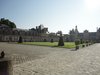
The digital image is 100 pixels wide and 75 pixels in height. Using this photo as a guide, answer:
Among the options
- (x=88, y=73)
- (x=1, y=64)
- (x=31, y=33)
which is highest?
(x=31, y=33)

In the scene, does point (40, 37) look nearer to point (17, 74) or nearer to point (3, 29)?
point (3, 29)

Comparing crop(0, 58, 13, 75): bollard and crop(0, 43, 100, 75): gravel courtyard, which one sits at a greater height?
crop(0, 58, 13, 75): bollard

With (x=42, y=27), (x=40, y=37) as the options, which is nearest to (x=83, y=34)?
(x=42, y=27)

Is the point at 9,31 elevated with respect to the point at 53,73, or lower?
elevated

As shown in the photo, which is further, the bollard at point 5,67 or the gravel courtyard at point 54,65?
the gravel courtyard at point 54,65

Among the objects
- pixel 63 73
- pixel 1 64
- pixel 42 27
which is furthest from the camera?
pixel 42 27

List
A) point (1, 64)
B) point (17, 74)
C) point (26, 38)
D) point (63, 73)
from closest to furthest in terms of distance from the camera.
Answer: point (1, 64)
point (17, 74)
point (63, 73)
point (26, 38)

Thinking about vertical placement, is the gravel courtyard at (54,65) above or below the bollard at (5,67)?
below

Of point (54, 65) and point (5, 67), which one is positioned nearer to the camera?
point (5, 67)

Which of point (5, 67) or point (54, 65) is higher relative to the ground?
point (5, 67)

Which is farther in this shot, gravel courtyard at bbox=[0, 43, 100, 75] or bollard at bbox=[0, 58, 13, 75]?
gravel courtyard at bbox=[0, 43, 100, 75]

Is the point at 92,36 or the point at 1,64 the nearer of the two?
the point at 1,64

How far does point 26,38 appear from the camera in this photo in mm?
71875

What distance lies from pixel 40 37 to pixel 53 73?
2945 inches
